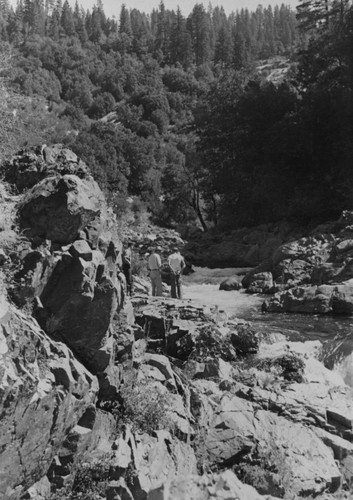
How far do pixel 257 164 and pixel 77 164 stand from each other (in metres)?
26.6

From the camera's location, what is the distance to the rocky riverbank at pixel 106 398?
532 cm

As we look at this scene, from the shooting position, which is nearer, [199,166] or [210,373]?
[210,373]

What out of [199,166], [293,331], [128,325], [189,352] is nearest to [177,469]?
[128,325]

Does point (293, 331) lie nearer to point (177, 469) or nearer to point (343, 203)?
point (177, 469)

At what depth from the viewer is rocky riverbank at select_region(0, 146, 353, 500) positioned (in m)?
5.32

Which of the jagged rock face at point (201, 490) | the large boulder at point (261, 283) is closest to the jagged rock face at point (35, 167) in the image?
the jagged rock face at point (201, 490)

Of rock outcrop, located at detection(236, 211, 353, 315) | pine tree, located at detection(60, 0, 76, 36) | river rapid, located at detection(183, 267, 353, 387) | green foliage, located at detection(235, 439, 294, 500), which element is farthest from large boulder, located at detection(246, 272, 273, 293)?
pine tree, located at detection(60, 0, 76, 36)

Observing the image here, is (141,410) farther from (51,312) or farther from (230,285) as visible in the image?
(230,285)

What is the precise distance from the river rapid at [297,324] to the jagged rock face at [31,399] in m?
6.81

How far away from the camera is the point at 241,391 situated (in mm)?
8812

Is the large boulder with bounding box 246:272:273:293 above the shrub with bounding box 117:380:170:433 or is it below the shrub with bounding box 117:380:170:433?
above

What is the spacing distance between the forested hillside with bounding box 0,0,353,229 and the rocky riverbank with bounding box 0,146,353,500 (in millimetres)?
2438

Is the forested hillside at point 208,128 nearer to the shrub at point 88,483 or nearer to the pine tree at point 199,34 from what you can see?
the shrub at point 88,483

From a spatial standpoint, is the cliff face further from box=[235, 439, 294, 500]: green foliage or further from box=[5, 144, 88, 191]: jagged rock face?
box=[235, 439, 294, 500]: green foliage
